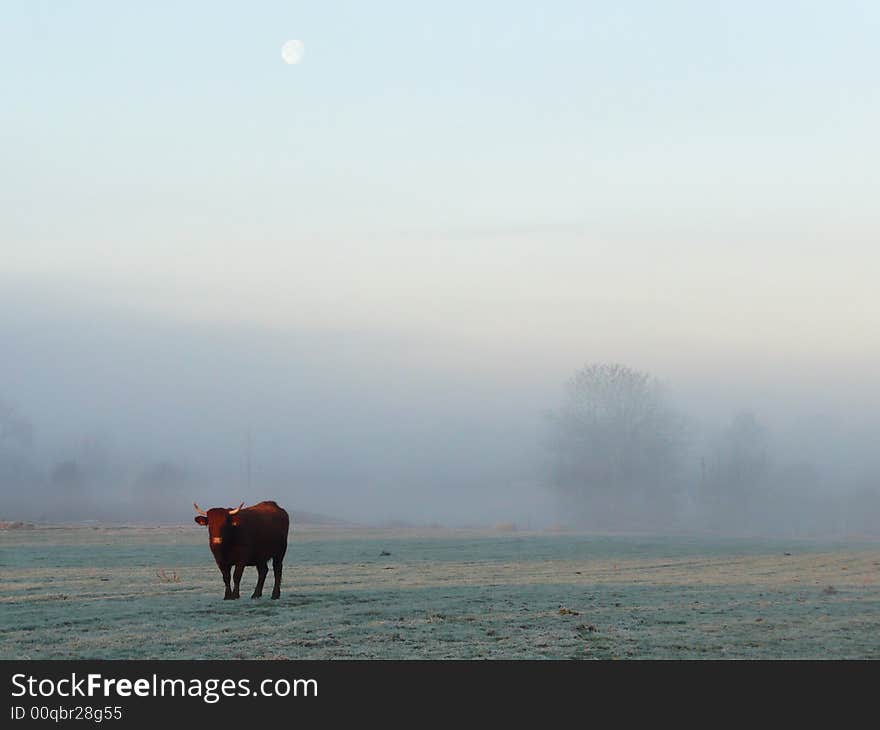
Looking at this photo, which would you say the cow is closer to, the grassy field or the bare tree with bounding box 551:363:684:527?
the grassy field

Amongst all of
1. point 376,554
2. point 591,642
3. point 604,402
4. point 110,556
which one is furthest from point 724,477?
point 591,642

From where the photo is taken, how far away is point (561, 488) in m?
121

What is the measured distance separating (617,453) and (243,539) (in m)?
95.0

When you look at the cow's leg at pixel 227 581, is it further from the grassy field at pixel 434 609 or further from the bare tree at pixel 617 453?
the bare tree at pixel 617 453

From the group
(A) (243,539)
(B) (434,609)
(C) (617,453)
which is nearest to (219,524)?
(A) (243,539)

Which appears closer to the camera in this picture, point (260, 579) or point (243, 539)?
point (243, 539)

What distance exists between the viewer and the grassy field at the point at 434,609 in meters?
21.1

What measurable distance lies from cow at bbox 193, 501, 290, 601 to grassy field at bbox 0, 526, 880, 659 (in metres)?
0.82

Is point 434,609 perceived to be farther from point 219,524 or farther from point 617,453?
point 617,453

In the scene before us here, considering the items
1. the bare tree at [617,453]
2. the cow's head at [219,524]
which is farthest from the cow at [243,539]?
the bare tree at [617,453]

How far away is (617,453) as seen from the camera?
394 ft

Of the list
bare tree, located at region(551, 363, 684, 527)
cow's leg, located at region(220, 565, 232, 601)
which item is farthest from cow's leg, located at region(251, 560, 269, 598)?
bare tree, located at region(551, 363, 684, 527)

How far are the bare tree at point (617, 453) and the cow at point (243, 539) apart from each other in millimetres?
91820
